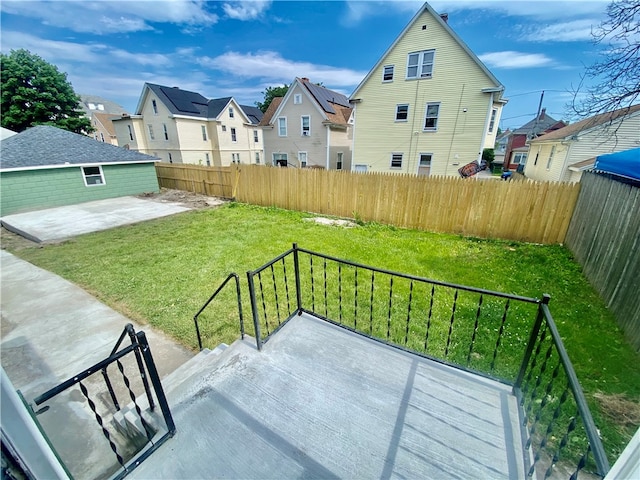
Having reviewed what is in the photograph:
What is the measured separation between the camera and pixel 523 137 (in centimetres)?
3809

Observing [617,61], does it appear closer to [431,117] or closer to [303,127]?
[431,117]

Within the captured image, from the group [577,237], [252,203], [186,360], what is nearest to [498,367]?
[186,360]

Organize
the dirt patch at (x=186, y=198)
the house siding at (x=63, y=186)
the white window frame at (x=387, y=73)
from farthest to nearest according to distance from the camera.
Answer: the white window frame at (x=387, y=73) < the dirt patch at (x=186, y=198) < the house siding at (x=63, y=186)

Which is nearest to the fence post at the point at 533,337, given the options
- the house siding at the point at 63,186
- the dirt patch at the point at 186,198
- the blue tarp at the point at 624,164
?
the blue tarp at the point at 624,164

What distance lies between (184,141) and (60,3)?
23152mm

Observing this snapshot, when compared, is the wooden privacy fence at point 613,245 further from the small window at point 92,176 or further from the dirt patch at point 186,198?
the small window at point 92,176

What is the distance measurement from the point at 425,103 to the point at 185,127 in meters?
19.9

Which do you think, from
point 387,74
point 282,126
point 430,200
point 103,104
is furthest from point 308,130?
point 103,104

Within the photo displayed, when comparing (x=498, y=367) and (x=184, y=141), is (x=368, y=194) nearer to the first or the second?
(x=498, y=367)

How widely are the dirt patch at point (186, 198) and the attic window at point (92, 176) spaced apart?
71.9 inches

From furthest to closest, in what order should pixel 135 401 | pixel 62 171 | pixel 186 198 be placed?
pixel 186 198
pixel 62 171
pixel 135 401

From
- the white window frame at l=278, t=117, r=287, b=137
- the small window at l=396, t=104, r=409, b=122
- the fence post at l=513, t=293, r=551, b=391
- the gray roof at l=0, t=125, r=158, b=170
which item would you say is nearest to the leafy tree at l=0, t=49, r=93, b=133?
the gray roof at l=0, t=125, r=158, b=170

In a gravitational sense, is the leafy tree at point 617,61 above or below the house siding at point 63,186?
above

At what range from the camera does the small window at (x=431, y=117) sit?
44.3ft
